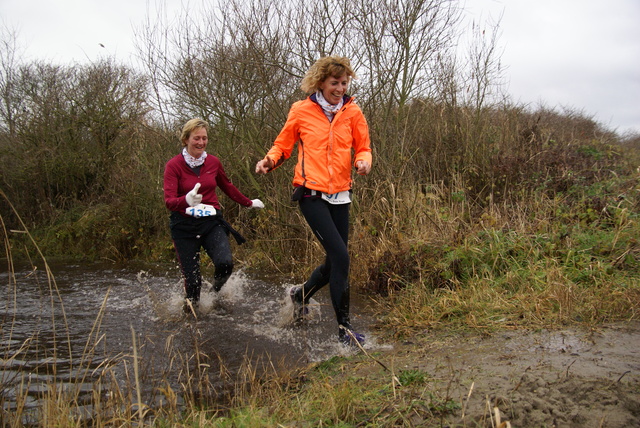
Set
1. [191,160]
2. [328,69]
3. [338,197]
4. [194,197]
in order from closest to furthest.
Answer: [328,69] → [338,197] → [194,197] → [191,160]

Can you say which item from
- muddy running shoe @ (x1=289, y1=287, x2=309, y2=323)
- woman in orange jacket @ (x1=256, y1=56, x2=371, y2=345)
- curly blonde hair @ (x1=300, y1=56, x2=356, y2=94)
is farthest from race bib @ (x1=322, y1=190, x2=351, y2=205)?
muddy running shoe @ (x1=289, y1=287, x2=309, y2=323)

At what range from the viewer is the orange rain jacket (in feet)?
13.1

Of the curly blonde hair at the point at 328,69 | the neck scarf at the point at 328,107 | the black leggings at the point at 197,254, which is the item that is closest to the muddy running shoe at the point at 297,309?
the black leggings at the point at 197,254

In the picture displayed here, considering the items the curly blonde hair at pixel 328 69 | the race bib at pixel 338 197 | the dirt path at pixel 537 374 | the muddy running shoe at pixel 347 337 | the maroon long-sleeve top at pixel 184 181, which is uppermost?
the curly blonde hair at pixel 328 69

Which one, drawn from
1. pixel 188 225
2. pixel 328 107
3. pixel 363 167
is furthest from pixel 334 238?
pixel 188 225

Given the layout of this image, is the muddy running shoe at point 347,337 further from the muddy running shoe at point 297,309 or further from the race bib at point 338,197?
the race bib at point 338,197

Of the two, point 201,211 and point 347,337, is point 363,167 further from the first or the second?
point 201,211

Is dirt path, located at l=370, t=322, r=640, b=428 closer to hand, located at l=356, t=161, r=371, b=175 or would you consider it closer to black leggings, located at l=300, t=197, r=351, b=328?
black leggings, located at l=300, t=197, r=351, b=328

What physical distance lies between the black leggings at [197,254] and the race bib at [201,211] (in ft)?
0.98

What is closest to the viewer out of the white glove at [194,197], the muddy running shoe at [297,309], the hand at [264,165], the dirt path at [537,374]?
the dirt path at [537,374]

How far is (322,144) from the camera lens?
13.1 feet

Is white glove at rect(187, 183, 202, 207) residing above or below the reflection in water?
above

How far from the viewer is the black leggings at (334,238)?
400 cm

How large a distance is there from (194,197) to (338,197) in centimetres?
147
